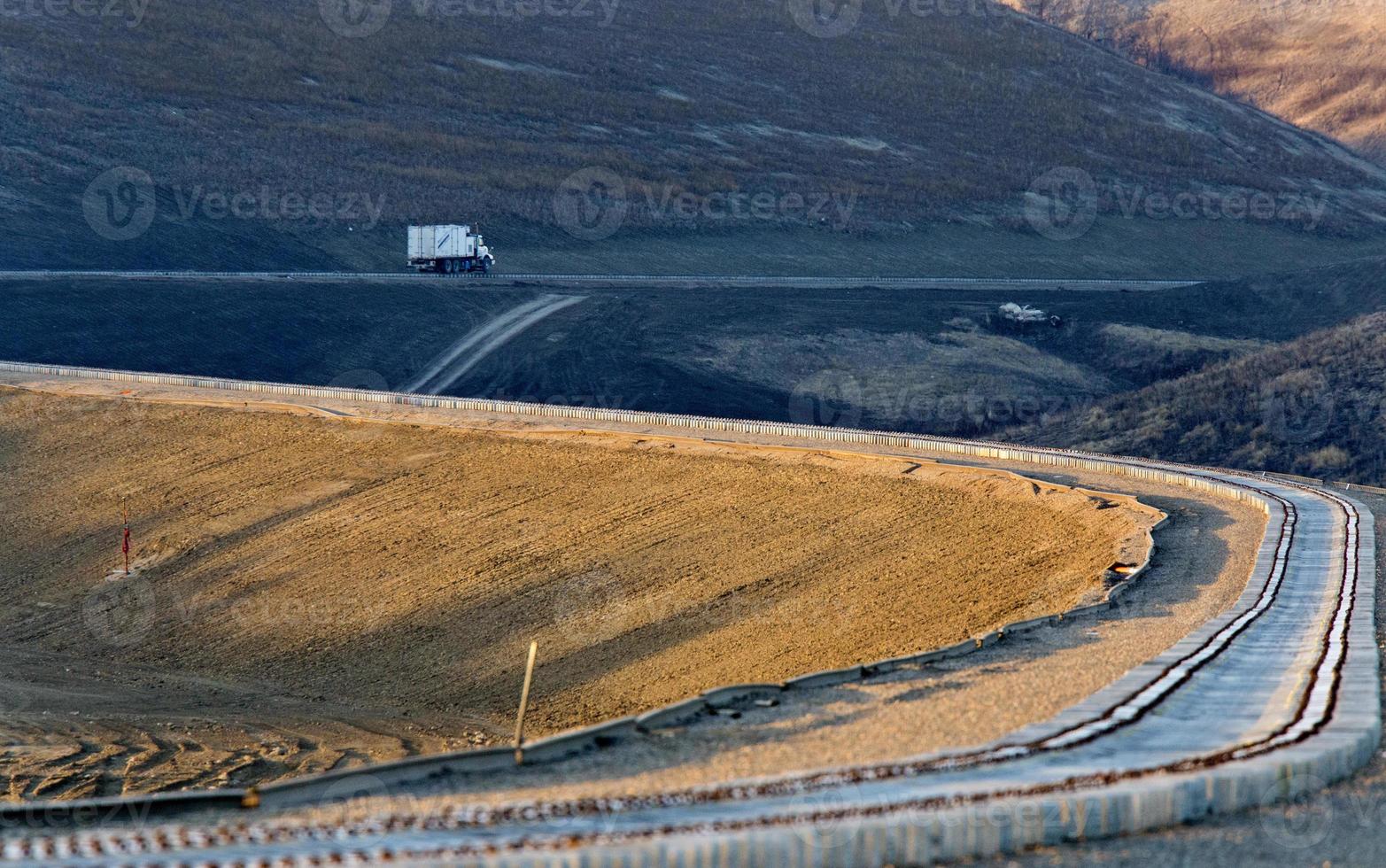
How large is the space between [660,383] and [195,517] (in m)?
22.2

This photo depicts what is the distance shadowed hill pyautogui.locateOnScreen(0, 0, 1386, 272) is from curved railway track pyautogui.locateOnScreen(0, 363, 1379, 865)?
185 ft

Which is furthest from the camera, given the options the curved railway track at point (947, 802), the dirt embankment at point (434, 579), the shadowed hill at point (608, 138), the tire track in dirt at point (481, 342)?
the shadowed hill at point (608, 138)

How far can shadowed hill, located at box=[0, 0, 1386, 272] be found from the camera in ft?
241

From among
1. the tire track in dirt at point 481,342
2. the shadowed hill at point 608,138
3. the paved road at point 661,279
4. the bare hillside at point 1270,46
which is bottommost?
the tire track in dirt at point 481,342

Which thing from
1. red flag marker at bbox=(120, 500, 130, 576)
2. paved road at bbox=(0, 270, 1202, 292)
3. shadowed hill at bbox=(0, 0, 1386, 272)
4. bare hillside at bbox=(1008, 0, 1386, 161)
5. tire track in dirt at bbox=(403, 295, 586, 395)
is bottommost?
red flag marker at bbox=(120, 500, 130, 576)

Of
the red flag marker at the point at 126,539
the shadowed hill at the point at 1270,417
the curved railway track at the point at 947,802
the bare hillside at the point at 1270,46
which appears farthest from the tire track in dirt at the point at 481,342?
the bare hillside at the point at 1270,46

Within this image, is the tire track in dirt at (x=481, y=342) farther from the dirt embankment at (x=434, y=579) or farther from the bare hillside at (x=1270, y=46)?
the bare hillside at (x=1270, y=46)

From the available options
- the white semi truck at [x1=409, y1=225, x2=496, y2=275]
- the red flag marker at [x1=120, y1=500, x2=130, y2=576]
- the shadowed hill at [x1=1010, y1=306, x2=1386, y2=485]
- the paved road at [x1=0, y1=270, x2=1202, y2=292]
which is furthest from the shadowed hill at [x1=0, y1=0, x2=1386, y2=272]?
the red flag marker at [x1=120, y1=500, x2=130, y2=576]

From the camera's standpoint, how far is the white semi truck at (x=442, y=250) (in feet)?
214

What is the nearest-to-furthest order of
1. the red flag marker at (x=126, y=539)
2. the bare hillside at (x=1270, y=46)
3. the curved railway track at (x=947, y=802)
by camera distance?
the curved railway track at (x=947, y=802), the red flag marker at (x=126, y=539), the bare hillside at (x=1270, y=46)

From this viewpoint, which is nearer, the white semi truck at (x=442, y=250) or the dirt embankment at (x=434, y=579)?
the dirt embankment at (x=434, y=579)

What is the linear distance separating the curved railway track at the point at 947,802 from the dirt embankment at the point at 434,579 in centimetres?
805

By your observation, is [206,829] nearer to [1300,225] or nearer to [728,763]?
[728,763]

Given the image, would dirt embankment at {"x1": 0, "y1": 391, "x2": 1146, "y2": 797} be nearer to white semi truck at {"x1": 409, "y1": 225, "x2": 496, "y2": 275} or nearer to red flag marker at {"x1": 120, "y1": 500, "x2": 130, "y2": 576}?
red flag marker at {"x1": 120, "y1": 500, "x2": 130, "y2": 576}
